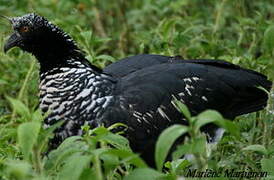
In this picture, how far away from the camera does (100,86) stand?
4152mm

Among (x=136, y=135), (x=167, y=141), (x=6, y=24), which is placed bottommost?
(x=167, y=141)

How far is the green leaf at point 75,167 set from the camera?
8.00 ft

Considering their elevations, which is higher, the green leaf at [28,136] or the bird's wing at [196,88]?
the bird's wing at [196,88]

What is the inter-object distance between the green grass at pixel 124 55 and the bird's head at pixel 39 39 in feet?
1.19

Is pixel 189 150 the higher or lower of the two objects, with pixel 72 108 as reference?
lower

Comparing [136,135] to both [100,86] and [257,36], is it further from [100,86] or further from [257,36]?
[257,36]

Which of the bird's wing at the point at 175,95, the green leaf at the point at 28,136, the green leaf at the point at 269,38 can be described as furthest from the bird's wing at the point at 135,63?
the green leaf at the point at 28,136

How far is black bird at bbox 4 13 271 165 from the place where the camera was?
13.2 feet

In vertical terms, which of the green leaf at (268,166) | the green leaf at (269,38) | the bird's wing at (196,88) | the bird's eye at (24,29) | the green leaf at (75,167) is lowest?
the green leaf at (75,167)

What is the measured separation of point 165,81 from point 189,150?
62.3 inches

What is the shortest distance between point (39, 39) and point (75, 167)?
1.89 metres

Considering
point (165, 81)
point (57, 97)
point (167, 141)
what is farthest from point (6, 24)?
point (167, 141)

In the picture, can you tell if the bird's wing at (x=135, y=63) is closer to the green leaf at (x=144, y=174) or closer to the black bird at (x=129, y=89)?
the black bird at (x=129, y=89)

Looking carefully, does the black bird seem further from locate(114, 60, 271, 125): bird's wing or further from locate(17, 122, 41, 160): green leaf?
locate(17, 122, 41, 160): green leaf
